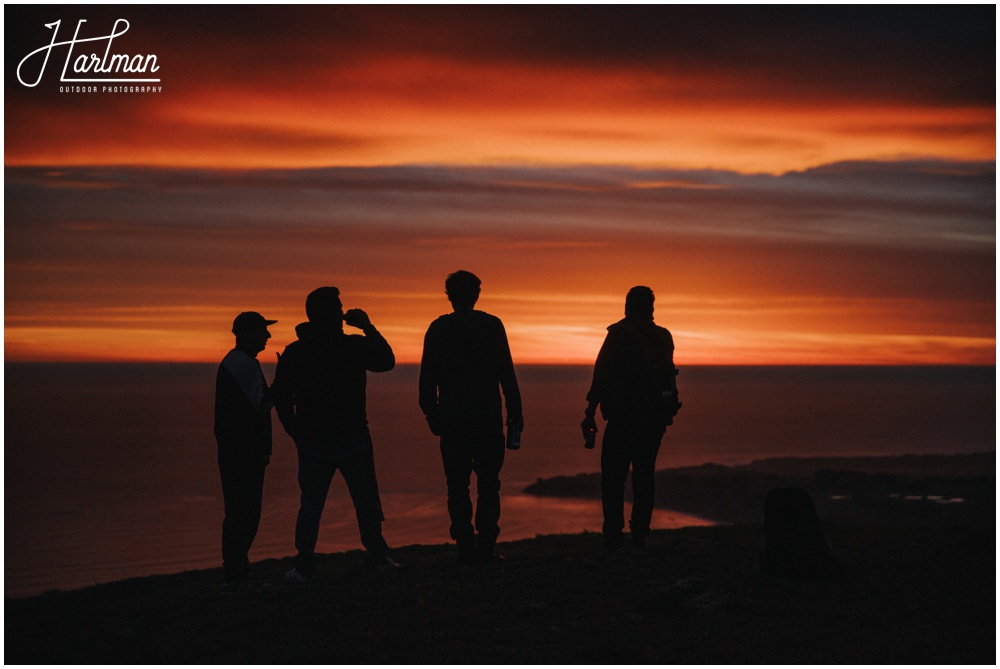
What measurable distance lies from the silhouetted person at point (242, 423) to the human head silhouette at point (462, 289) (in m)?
1.73

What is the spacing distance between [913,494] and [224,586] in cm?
7013

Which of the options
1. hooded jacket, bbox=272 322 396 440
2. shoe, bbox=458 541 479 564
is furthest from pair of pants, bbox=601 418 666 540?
hooded jacket, bbox=272 322 396 440

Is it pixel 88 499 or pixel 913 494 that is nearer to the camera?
pixel 913 494

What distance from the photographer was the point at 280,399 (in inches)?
355

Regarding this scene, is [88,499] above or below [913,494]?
below

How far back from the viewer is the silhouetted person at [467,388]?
30.8 ft

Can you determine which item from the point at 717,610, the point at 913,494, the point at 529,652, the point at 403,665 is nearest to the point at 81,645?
the point at 403,665

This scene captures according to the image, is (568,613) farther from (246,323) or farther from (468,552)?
(246,323)

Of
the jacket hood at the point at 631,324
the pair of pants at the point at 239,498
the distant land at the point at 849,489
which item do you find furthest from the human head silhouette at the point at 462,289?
the distant land at the point at 849,489

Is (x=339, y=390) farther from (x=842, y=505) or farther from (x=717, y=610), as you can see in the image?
(x=842, y=505)

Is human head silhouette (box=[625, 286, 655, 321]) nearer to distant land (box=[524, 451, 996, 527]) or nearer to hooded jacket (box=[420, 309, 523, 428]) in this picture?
hooded jacket (box=[420, 309, 523, 428])

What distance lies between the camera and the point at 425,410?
29.8ft

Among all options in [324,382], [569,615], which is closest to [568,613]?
[569,615]

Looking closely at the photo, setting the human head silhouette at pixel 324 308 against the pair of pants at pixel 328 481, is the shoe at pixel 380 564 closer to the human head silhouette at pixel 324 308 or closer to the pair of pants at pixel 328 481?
the pair of pants at pixel 328 481
